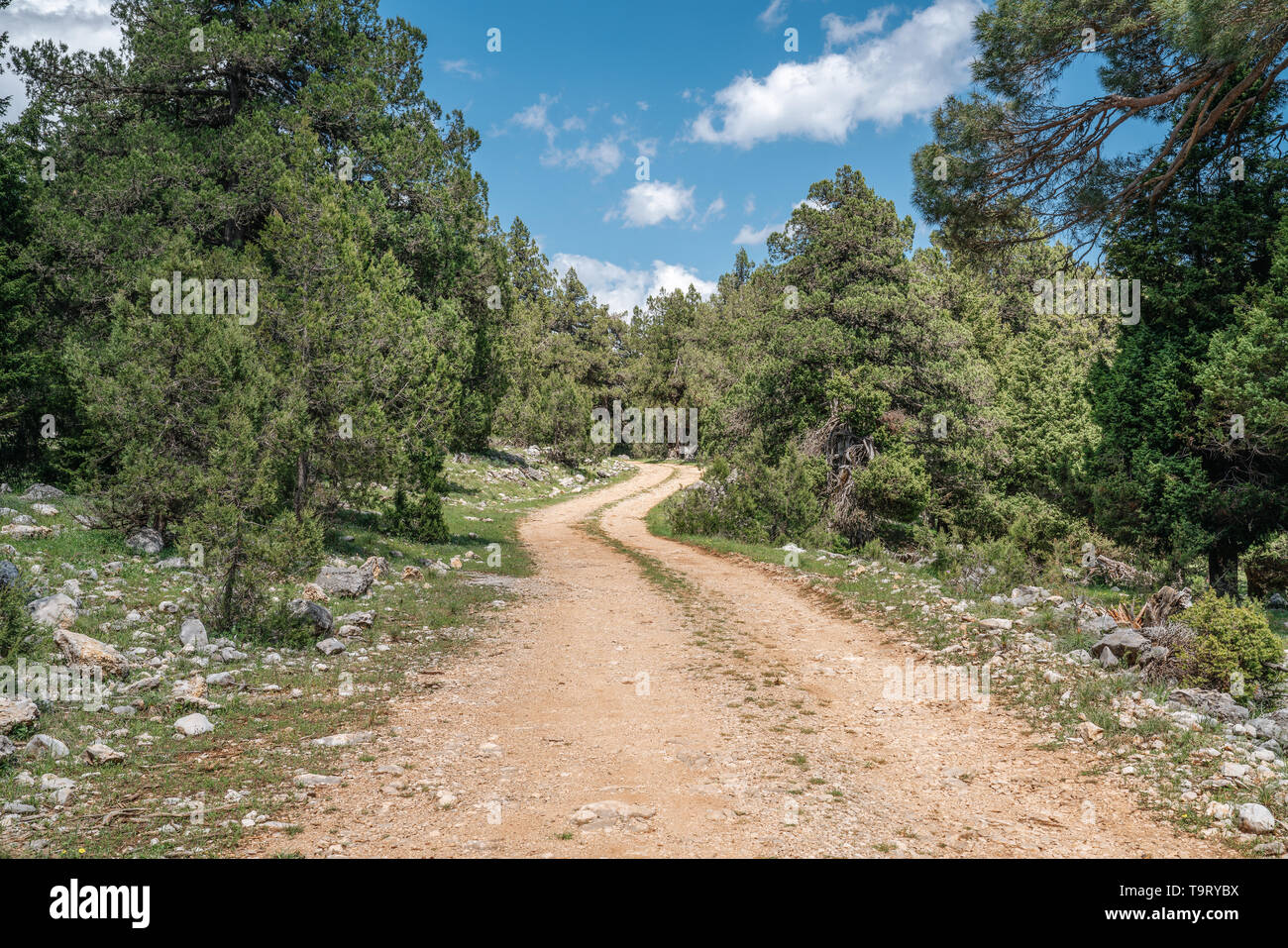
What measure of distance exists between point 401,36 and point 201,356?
14.9 metres

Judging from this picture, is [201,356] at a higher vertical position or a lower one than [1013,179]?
lower

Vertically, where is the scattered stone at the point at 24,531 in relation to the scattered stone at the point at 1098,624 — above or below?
above

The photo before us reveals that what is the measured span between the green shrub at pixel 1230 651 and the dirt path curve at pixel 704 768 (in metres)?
2.33

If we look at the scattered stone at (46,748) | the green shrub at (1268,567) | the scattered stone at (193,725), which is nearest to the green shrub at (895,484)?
the green shrub at (1268,567)

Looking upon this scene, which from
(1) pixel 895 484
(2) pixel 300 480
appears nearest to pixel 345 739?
(2) pixel 300 480

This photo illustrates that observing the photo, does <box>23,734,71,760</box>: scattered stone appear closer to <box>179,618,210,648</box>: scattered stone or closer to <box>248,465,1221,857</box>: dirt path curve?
<box>248,465,1221,857</box>: dirt path curve

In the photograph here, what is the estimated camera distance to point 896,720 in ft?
25.2

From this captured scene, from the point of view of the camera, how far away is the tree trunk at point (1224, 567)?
13492mm

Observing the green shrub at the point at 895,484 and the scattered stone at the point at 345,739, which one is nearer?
the scattered stone at the point at 345,739

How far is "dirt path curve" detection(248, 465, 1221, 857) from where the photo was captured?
481 cm

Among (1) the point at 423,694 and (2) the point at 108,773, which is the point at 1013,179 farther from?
(2) the point at 108,773

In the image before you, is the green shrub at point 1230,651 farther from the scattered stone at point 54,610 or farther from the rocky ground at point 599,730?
the scattered stone at point 54,610

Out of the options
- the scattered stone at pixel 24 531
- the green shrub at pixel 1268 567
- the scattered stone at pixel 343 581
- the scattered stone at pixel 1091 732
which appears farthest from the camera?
the green shrub at pixel 1268 567
